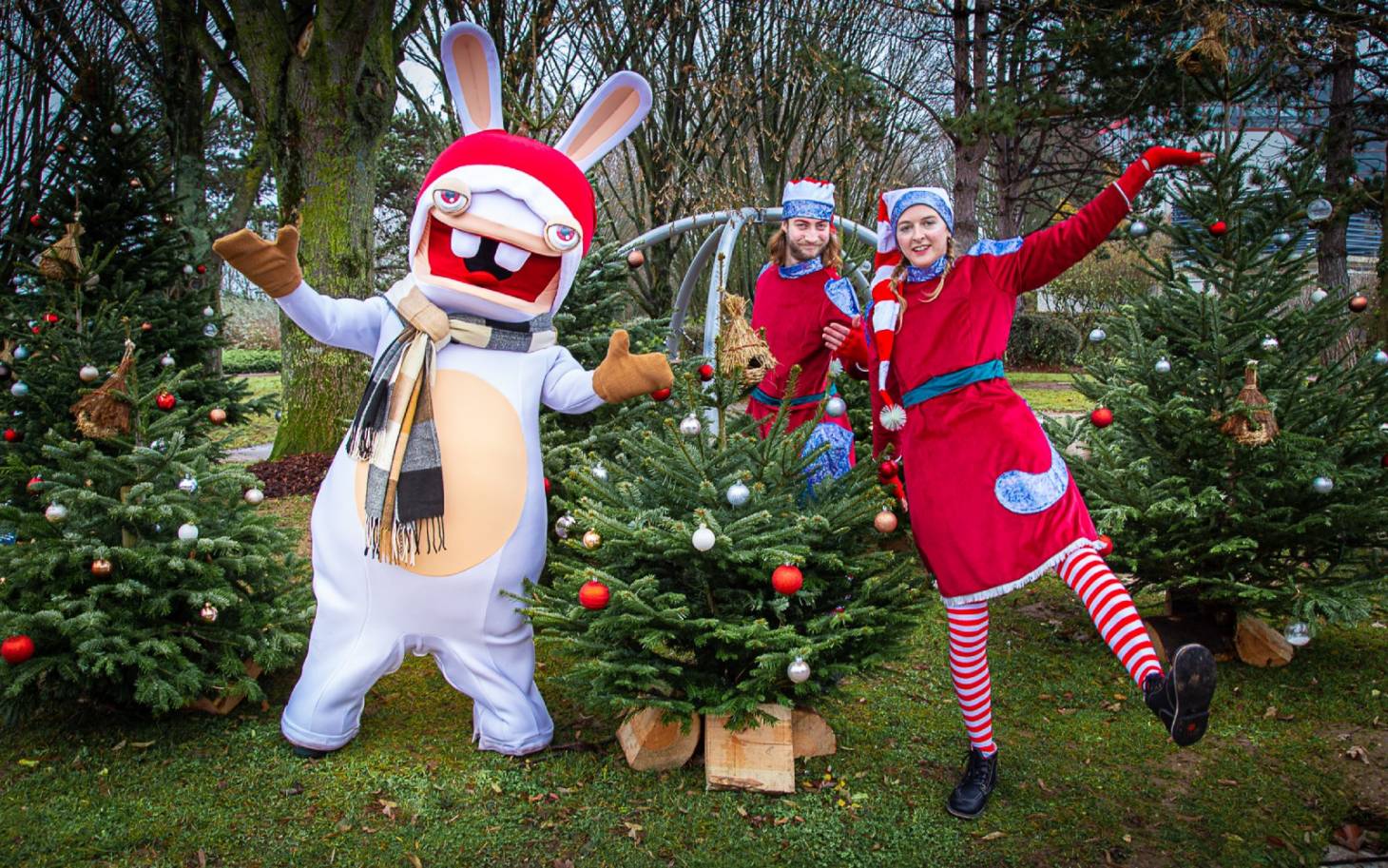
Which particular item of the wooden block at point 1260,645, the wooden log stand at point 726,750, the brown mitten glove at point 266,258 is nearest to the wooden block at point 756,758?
the wooden log stand at point 726,750

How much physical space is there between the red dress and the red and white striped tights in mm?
68

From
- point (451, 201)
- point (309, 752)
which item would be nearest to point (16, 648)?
point (309, 752)

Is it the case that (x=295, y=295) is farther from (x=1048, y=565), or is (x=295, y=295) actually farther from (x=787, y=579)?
(x=1048, y=565)

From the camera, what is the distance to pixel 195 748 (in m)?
3.26

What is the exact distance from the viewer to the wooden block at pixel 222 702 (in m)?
3.43

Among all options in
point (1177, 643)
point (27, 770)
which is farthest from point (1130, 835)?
point (27, 770)

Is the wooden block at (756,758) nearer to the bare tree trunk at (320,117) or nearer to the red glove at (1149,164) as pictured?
the red glove at (1149,164)

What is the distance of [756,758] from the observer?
9.92 feet

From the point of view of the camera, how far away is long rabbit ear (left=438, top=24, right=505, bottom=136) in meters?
3.16

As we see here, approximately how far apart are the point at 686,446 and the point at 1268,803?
7.42 ft

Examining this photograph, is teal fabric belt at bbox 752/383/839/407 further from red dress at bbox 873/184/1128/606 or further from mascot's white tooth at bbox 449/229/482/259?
mascot's white tooth at bbox 449/229/482/259

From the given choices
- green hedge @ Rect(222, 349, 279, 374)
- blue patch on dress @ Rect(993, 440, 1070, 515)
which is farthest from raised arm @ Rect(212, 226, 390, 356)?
green hedge @ Rect(222, 349, 279, 374)

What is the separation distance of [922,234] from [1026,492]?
0.87m

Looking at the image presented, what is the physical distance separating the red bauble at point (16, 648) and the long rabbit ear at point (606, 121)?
236 centimetres
